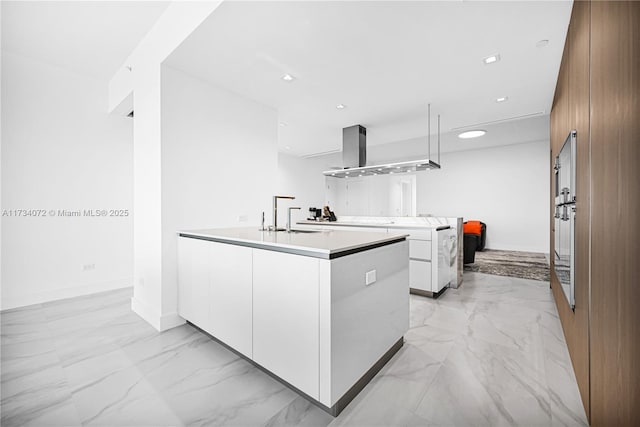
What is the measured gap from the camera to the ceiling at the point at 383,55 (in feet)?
6.38

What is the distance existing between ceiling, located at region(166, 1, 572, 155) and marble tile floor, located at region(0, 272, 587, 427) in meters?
2.49

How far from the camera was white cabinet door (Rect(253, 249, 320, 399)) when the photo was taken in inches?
55.3

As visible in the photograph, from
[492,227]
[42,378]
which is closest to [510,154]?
[492,227]

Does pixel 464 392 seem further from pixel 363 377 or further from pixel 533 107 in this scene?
pixel 533 107

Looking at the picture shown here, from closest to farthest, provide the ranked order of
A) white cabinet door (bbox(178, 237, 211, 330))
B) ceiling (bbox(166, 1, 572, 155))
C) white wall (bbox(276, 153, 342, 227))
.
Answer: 1. ceiling (bbox(166, 1, 572, 155))
2. white cabinet door (bbox(178, 237, 211, 330))
3. white wall (bbox(276, 153, 342, 227))

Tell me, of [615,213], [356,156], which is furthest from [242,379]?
[356,156]

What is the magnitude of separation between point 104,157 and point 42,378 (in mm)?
2959

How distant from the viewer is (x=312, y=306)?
1.41 meters

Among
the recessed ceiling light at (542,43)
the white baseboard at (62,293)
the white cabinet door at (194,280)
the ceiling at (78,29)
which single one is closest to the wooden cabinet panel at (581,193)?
the recessed ceiling light at (542,43)

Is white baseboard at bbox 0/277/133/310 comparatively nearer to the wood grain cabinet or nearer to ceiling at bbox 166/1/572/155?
ceiling at bbox 166/1/572/155

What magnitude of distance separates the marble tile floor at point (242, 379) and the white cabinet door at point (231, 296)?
7.4 inches

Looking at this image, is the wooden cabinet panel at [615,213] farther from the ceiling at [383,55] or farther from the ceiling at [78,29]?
the ceiling at [78,29]

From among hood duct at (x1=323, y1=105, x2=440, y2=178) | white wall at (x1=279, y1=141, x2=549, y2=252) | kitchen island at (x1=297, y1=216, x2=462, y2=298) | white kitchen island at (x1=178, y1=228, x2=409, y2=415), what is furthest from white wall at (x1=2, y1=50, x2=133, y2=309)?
white wall at (x1=279, y1=141, x2=549, y2=252)

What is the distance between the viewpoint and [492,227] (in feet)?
24.1
